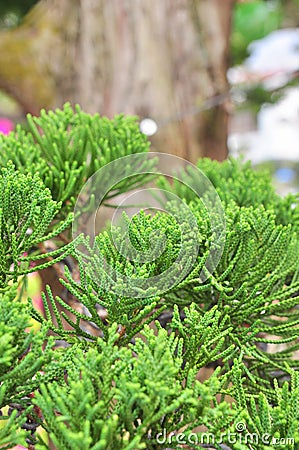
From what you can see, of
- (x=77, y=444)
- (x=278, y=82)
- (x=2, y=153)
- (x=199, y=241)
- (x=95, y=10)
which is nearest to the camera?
(x=77, y=444)

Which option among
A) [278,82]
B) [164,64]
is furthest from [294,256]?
[278,82]

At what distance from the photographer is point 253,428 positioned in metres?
0.27

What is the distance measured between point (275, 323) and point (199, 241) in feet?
0.30

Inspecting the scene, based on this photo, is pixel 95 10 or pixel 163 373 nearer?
pixel 163 373

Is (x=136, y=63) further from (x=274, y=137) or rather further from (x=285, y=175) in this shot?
(x=274, y=137)

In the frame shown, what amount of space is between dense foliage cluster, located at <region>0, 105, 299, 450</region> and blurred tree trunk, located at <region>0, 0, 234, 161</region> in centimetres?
81

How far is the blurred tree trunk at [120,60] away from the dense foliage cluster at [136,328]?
2.65 ft

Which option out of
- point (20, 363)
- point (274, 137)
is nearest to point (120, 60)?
point (20, 363)

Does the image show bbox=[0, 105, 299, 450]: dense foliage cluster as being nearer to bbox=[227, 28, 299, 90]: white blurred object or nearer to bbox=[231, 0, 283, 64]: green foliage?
bbox=[231, 0, 283, 64]: green foliage

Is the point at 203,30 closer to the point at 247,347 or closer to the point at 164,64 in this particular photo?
the point at 164,64

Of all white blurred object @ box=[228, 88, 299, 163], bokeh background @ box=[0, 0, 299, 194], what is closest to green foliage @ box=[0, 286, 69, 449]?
bokeh background @ box=[0, 0, 299, 194]

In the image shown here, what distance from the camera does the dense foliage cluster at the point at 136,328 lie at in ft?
0.83

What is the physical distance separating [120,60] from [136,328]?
105cm

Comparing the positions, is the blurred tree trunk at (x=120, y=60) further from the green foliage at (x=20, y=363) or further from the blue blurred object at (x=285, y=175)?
the blue blurred object at (x=285, y=175)
